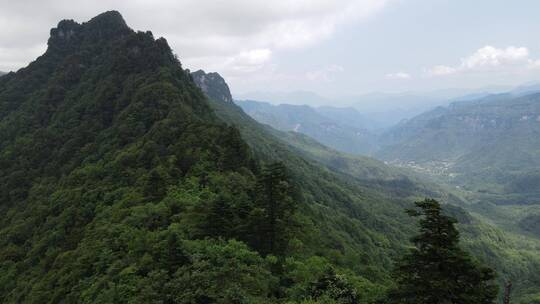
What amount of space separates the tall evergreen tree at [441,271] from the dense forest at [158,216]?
0.09 m

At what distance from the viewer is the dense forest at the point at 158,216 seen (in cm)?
3812

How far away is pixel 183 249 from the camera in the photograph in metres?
43.8

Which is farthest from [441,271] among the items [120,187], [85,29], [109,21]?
[85,29]

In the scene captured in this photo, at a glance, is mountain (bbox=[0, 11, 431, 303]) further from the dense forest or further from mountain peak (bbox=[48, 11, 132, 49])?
mountain peak (bbox=[48, 11, 132, 49])

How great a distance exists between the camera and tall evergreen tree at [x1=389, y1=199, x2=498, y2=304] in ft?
90.1

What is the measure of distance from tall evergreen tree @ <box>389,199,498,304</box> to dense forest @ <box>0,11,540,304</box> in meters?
0.09

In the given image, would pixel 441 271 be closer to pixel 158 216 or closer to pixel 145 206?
pixel 158 216

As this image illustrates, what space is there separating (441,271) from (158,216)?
37.4 metres

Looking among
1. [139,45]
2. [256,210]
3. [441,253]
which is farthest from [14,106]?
[441,253]

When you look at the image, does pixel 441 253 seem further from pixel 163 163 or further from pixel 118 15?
pixel 118 15

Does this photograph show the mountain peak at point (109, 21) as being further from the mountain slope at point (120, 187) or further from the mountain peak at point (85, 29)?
the mountain slope at point (120, 187)

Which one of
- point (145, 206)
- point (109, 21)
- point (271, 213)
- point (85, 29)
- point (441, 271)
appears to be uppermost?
point (109, 21)

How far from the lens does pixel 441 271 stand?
93.1 ft

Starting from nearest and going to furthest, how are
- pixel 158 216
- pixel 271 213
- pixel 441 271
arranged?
pixel 441 271 → pixel 271 213 → pixel 158 216
